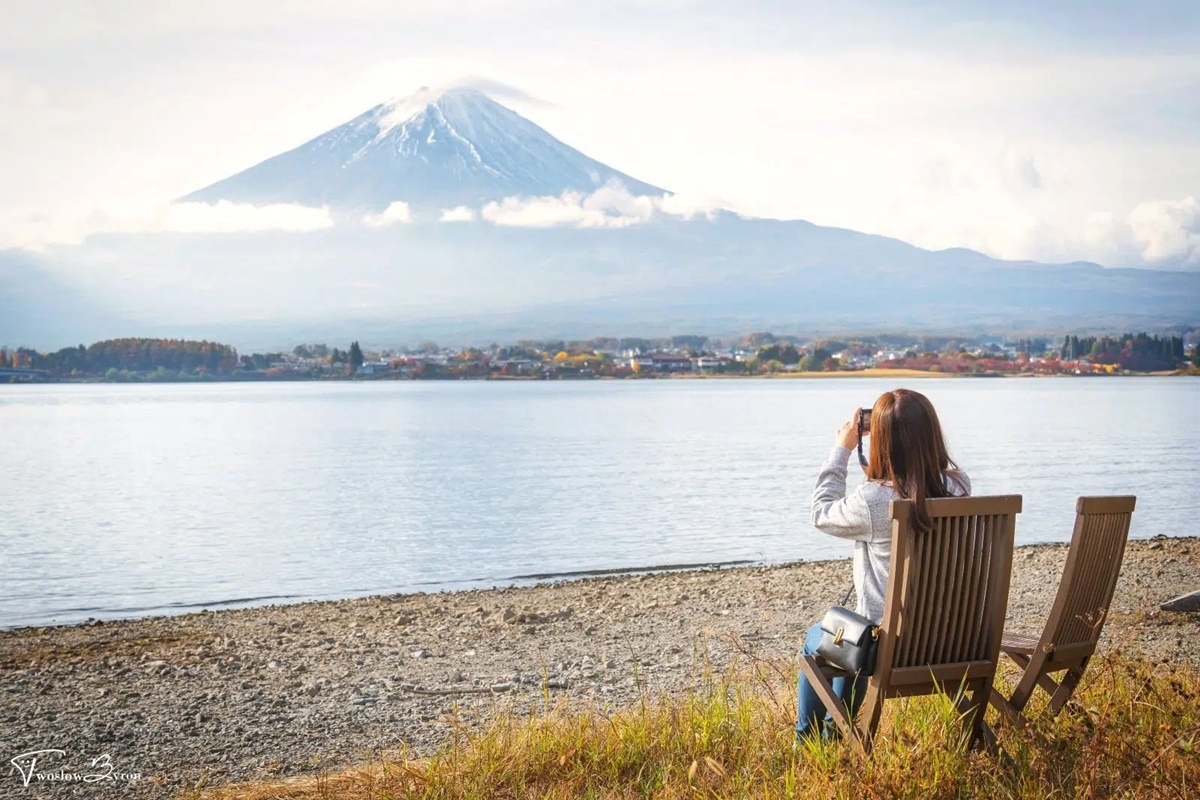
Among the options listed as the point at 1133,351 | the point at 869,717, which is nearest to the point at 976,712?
the point at 869,717

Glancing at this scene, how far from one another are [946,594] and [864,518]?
396 millimetres

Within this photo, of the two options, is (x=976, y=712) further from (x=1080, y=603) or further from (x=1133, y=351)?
(x=1133, y=351)

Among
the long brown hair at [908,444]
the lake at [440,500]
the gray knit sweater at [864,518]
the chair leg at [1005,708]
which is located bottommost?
A: the lake at [440,500]

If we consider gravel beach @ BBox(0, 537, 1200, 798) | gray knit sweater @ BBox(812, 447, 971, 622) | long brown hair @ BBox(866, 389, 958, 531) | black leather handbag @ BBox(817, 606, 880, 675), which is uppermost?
long brown hair @ BBox(866, 389, 958, 531)

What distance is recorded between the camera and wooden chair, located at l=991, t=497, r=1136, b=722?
466 cm

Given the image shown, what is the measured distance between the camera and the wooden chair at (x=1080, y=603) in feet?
15.3

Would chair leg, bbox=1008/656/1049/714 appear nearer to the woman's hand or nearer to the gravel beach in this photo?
the gravel beach

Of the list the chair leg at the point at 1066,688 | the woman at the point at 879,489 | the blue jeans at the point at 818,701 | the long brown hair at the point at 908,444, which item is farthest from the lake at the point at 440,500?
the long brown hair at the point at 908,444

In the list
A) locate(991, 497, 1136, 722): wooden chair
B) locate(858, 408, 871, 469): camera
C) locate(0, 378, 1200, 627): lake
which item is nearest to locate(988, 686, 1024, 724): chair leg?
locate(991, 497, 1136, 722): wooden chair

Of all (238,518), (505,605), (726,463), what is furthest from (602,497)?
(505,605)

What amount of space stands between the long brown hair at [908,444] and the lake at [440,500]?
12.9 metres

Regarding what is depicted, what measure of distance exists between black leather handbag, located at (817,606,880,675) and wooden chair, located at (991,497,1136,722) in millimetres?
684

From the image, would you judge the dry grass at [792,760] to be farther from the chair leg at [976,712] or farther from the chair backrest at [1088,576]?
the chair backrest at [1088,576]

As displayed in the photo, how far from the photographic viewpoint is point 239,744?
6.99 metres
